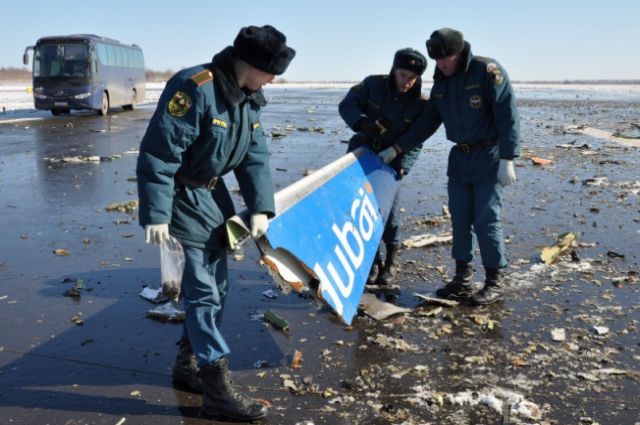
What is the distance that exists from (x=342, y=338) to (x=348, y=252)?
22.7 inches

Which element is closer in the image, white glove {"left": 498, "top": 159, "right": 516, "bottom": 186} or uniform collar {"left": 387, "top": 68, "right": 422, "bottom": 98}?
white glove {"left": 498, "top": 159, "right": 516, "bottom": 186}

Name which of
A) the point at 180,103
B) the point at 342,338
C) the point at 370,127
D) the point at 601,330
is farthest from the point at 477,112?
the point at 180,103

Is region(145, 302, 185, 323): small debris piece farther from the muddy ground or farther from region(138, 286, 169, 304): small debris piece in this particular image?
region(138, 286, 169, 304): small debris piece

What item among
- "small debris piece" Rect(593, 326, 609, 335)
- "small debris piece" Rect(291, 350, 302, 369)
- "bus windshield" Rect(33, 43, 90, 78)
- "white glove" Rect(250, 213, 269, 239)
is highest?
"bus windshield" Rect(33, 43, 90, 78)

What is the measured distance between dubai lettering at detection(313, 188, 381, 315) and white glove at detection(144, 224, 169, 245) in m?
0.99

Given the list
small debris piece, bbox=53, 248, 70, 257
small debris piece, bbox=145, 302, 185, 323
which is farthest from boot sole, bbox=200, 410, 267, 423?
small debris piece, bbox=53, 248, 70, 257

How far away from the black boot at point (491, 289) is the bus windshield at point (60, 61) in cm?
2094

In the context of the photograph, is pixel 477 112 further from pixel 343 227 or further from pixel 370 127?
pixel 343 227

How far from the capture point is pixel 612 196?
28.0 ft

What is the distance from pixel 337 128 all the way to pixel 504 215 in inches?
494

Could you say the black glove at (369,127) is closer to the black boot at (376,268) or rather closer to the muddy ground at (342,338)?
the black boot at (376,268)

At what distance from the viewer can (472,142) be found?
4527mm

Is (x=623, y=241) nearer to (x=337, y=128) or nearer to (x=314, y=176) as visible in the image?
(x=314, y=176)

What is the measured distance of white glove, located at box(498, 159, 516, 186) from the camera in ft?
14.2
